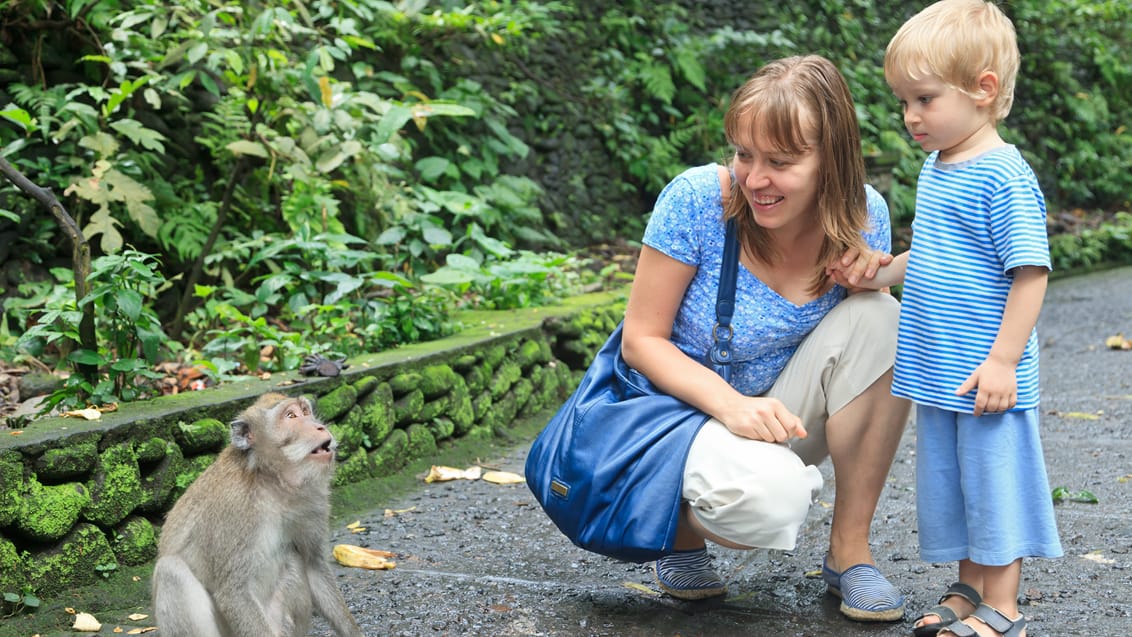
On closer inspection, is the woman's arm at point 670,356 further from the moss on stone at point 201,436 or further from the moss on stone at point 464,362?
the moss on stone at point 464,362

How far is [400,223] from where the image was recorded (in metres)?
5.71

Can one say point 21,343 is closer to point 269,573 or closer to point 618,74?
point 269,573

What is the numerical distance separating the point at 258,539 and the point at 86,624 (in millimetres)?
684

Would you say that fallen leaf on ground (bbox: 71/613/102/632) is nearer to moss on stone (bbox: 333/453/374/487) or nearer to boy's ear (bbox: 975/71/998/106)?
moss on stone (bbox: 333/453/374/487)

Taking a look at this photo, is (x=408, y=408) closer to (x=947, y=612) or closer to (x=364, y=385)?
(x=364, y=385)

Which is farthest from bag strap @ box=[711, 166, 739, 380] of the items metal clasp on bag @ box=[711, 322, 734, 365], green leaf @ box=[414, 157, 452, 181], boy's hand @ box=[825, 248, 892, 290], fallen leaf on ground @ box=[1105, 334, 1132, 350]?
fallen leaf on ground @ box=[1105, 334, 1132, 350]

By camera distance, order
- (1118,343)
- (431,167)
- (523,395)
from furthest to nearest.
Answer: (1118,343), (431,167), (523,395)

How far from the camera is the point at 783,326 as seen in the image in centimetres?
298

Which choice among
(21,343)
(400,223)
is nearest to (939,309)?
(21,343)

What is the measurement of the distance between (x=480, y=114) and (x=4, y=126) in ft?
9.67

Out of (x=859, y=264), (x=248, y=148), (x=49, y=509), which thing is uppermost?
(x=859, y=264)

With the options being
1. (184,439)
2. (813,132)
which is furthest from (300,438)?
(813,132)

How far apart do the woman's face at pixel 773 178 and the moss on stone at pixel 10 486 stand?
6.59 ft

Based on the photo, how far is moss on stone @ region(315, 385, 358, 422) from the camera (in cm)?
403
